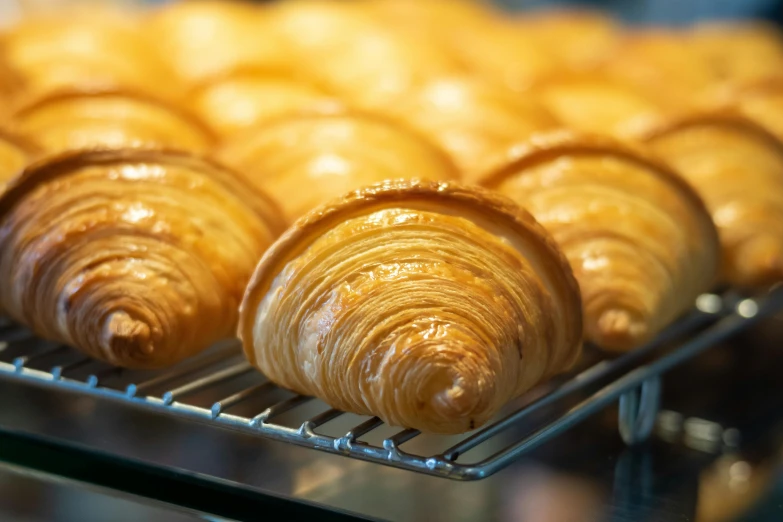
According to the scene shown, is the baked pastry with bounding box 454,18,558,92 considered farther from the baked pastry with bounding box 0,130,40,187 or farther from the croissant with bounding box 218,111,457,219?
the baked pastry with bounding box 0,130,40,187

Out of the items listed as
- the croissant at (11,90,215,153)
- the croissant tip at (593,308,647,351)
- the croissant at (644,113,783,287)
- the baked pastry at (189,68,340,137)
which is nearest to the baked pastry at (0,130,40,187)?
the croissant at (11,90,215,153)

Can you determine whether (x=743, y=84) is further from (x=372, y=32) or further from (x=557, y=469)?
(x=557, y=469)

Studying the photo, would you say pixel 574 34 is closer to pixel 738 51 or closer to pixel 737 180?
pixel 738 51

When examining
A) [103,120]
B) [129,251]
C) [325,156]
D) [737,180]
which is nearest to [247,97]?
[103,120]

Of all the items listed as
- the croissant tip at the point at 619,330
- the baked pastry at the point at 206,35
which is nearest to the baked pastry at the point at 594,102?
the baked pastry at the point at 206,35

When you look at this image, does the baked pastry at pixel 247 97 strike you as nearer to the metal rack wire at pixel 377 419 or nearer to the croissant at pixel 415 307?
the metal rack wire at pixel 377 419

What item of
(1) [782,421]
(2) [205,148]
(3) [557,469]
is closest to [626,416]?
(3) [557,469]
